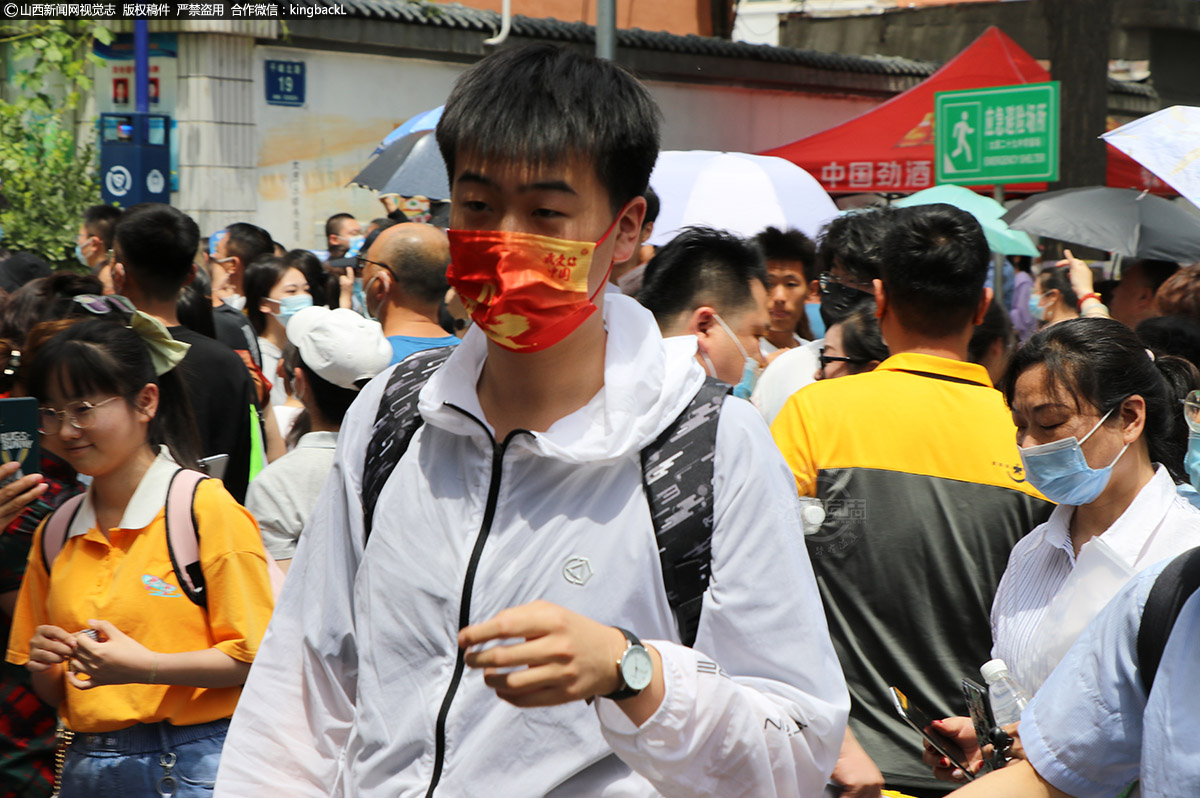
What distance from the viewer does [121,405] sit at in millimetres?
3209

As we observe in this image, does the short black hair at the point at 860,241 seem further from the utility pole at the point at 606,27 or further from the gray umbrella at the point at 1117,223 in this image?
the utility pole at the point at 606,27

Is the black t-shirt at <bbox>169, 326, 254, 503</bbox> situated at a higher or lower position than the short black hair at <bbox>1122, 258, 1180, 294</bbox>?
lower

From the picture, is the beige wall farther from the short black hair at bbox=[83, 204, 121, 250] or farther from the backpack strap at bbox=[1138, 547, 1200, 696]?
the backpack strap at bbox=[1138, 547, 1200, 696]

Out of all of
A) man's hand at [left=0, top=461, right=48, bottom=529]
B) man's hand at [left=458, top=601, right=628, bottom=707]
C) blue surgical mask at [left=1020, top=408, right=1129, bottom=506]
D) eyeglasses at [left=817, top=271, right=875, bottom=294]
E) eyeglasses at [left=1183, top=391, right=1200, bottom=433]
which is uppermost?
eyeglasses at [left=817, top=271, right=875, bottom=294]

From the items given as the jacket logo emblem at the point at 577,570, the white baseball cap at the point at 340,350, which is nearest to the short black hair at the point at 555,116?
the jacket logo emblem at the point at 577,570

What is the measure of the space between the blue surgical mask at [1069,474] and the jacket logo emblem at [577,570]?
1.59 m

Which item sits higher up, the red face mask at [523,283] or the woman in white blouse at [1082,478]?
the red face mask at [523,283]

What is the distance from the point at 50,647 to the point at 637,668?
179 centimetres

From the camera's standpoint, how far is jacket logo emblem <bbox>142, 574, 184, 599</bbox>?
9.77 feet

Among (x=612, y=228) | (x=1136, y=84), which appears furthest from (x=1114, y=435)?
(x=1136, y=84)

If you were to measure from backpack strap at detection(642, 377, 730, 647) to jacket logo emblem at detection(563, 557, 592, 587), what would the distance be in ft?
0.32

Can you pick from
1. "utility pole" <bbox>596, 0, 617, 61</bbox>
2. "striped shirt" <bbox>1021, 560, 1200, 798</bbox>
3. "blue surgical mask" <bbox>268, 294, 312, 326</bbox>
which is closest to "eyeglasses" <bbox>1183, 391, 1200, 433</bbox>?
"striped shirt" <bbox>1021, 560, 1200, 798</bbox>

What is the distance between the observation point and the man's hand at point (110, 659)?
2.79 metres

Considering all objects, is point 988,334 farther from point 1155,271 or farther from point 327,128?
point 327,128
